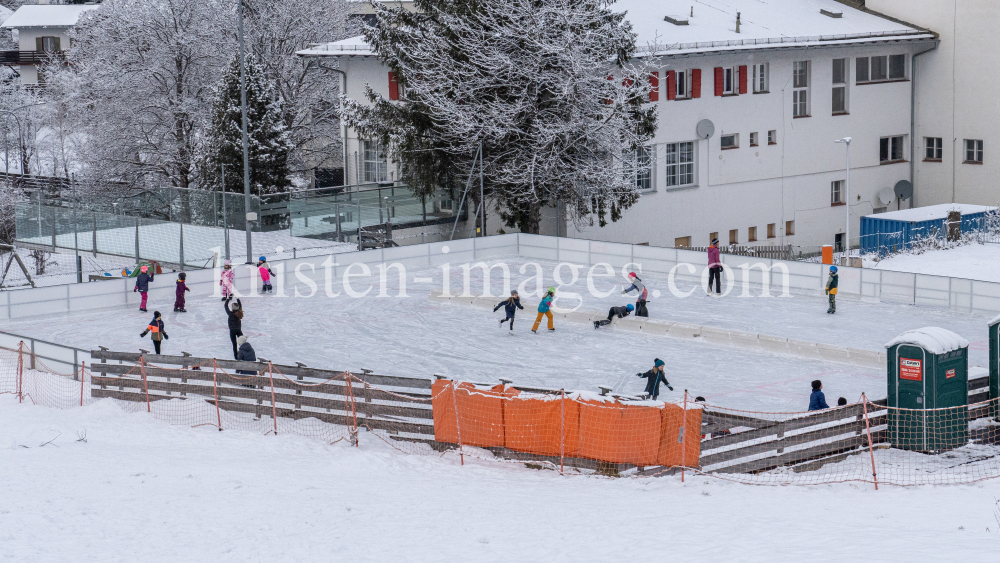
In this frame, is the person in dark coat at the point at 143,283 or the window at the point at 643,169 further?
the window at the point at 643,169

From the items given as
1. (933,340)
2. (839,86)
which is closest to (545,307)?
(933,340)

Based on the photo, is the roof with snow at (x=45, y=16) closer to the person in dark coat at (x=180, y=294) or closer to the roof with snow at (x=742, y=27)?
the roof with snow at (x=742, y=27)

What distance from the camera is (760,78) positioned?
43.7m

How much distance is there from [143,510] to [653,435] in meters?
5.95

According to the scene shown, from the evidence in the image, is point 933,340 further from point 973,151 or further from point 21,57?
point 21,57

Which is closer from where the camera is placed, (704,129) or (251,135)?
(704,129)

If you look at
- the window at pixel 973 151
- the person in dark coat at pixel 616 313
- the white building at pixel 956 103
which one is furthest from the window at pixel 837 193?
the person in dark coat at pixel 616 313

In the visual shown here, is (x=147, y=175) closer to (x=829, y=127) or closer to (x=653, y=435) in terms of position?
(x=829, y=127)

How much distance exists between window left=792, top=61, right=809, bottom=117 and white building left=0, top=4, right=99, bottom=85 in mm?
53535

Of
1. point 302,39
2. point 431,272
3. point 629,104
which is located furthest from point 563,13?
point 302,39

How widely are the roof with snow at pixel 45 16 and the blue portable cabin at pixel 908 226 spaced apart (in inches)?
2295

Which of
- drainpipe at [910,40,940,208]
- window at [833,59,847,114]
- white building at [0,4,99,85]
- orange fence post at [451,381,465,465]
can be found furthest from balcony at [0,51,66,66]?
orange fence post at [451,381,465,465]

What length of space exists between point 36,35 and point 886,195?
2358 inches

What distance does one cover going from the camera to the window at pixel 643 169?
3938 cm
